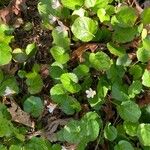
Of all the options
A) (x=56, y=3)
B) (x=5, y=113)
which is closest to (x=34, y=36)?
(x=56, y=3)

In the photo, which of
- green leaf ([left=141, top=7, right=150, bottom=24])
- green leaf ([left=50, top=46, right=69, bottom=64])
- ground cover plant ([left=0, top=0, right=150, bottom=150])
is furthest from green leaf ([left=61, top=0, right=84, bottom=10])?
green leaf ([left=141, top=7, right=150, bottom=24])

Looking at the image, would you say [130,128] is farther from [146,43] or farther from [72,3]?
[72,3]

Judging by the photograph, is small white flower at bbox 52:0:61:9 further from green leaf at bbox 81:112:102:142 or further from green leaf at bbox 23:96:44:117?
green leaf at bbox 81:112:102:142

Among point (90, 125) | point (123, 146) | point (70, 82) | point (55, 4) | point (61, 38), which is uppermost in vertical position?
point (55, 4)

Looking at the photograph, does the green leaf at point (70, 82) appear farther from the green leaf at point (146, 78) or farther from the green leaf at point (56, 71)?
the green leaf at point (146, 78)

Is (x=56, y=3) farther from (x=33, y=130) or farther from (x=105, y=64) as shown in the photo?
(x=33, y=130)

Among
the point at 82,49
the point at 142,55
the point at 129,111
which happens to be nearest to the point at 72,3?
the point at 82,49

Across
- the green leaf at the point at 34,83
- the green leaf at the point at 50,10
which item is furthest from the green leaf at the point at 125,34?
the green leaf at the point at 34,83
